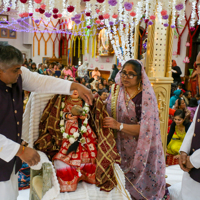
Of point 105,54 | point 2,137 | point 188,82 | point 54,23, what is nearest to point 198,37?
point 188,82

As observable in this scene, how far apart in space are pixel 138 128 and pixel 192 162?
2.46ft

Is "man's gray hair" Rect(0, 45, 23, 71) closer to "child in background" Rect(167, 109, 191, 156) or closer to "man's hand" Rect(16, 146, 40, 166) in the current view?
"man's hand" Rect(16, 146, 40, 166)

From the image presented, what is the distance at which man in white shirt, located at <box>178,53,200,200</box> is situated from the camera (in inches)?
65.3

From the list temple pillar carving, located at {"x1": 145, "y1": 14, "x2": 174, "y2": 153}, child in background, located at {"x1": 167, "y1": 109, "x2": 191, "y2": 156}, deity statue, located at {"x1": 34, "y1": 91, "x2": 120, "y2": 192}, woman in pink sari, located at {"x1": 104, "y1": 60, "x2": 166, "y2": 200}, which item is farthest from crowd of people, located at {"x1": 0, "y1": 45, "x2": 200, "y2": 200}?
child in background, located at {"x1": 167, "y1": 109, "x2": 191, "y2": 156}

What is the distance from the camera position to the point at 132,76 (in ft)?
7.54

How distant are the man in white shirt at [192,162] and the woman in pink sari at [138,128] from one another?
1.87 feet

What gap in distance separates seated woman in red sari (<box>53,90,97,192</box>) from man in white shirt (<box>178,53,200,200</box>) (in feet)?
2.43

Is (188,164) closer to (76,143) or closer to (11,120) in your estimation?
(76,143)

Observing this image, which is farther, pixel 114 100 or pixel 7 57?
pixel 114 100

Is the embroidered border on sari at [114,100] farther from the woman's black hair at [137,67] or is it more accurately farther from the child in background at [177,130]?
the child in background at [177,130]

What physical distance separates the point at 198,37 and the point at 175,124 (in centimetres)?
638

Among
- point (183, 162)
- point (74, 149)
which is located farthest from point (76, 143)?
point (183, 162)

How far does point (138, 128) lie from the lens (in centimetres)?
234

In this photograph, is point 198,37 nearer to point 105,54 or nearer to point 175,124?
point 105,54
